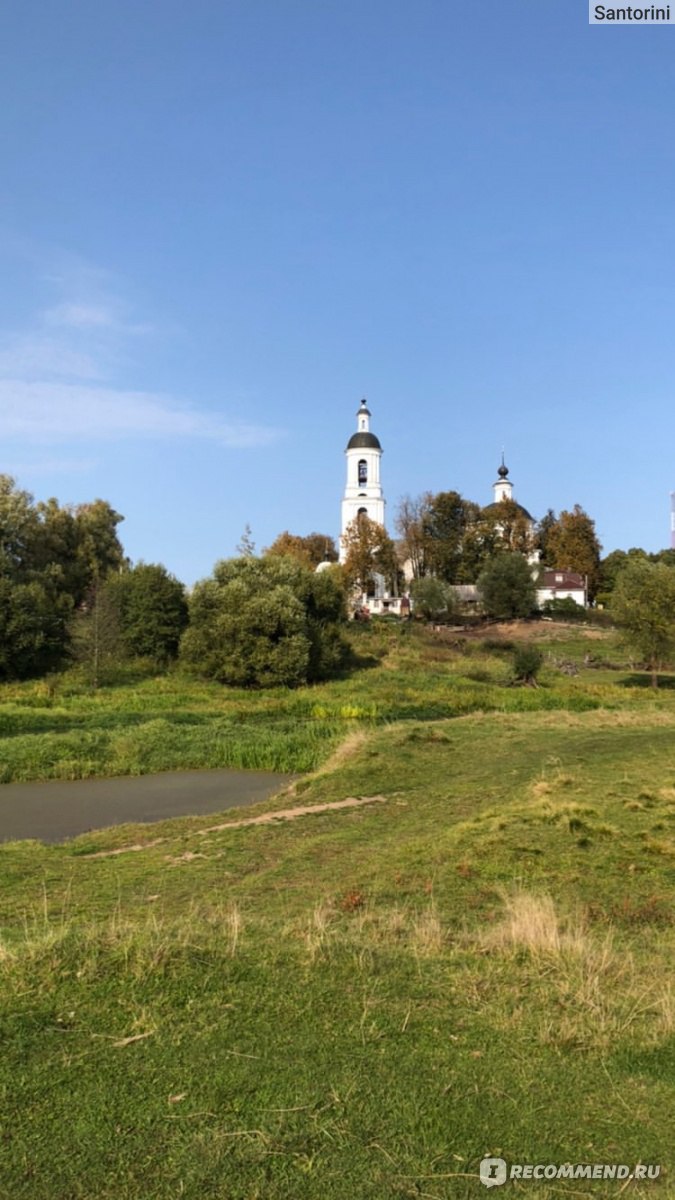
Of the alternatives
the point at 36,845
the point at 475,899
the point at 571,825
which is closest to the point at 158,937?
the point at 475,899

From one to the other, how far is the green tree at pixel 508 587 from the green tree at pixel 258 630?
2585 cm

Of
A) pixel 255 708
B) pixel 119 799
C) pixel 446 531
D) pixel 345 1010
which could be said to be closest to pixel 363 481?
pixel 446 531

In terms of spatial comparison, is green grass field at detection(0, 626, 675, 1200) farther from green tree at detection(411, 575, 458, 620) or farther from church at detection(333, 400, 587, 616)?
church at detection(333, 400, 587, 616)

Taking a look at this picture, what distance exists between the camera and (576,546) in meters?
87.6

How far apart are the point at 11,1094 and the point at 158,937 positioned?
1787mm

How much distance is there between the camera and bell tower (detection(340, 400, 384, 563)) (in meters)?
85.8

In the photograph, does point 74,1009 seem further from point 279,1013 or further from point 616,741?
point 616,741

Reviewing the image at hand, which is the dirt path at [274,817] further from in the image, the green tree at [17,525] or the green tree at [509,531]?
the green tree at [509,531]

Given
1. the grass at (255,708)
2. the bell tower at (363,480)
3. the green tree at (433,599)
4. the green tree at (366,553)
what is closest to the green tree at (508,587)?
the green tree at (433,599)

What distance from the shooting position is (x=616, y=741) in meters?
21.9

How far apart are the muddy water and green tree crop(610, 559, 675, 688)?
2396 centimetres

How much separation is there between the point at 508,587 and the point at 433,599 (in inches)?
236

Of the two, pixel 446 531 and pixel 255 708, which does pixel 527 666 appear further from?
pixel 446 531

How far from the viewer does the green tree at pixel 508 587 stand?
6819 cm
